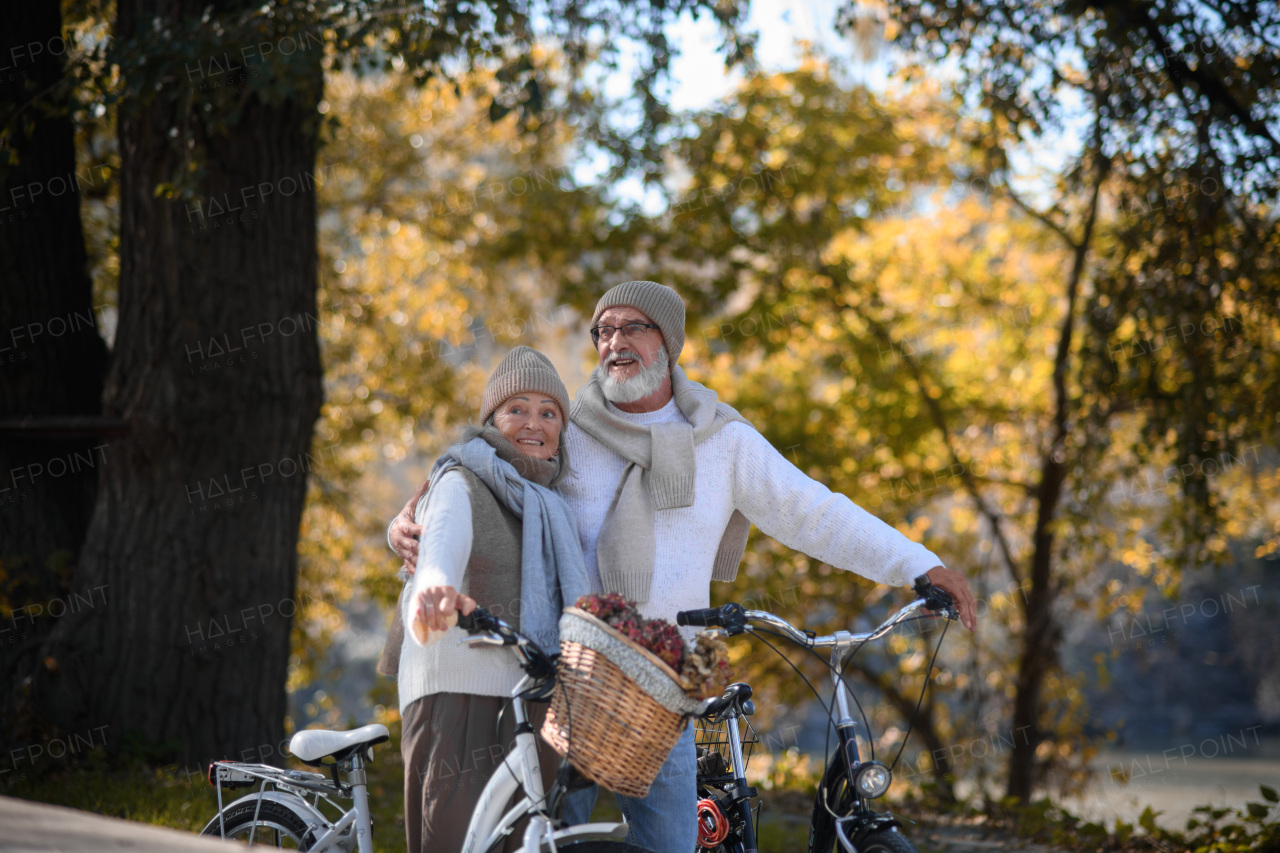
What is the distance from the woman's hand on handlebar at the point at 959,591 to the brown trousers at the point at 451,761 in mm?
1028

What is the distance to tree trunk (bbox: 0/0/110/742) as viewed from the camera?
17.4 ft

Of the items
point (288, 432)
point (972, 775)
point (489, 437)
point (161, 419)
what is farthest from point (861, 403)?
point (489, 437)

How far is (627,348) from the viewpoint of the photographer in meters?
3.03

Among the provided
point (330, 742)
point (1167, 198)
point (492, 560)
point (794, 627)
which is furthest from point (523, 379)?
point (1167, 198)

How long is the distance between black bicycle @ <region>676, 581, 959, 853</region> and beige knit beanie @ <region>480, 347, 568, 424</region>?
717 millimetres

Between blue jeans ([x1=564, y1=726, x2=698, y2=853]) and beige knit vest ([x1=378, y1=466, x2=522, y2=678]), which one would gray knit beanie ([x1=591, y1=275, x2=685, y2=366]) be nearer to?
beige knit vest ([x1=378, y1=466, x2=522, y2=678])

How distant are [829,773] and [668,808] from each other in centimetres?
42

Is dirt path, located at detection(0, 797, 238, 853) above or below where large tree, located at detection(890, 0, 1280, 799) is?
below

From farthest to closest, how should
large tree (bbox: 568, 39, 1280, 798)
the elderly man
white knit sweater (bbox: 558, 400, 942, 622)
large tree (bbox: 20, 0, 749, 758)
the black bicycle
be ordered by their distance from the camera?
large tree (bbox: 568, 39, 1280, 798)
large tree (bbox: 20, 0, 749, 758)
white knit sweater (bbox: 558, 400, 942, 622)
the elderly man
the black bicycle

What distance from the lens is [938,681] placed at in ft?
30.2

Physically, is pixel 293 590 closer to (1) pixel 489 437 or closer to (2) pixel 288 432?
(2) pixel 288 432

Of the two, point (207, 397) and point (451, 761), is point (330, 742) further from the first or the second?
point (207, 397)

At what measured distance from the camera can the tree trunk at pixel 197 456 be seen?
5129 mm

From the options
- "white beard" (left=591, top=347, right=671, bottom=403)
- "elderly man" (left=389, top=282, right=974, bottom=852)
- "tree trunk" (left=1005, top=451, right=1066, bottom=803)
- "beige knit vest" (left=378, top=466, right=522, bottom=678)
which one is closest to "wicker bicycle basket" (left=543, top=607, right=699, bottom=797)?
"beige knit vest" (left=378, top=466, right=522, bottom=678)
